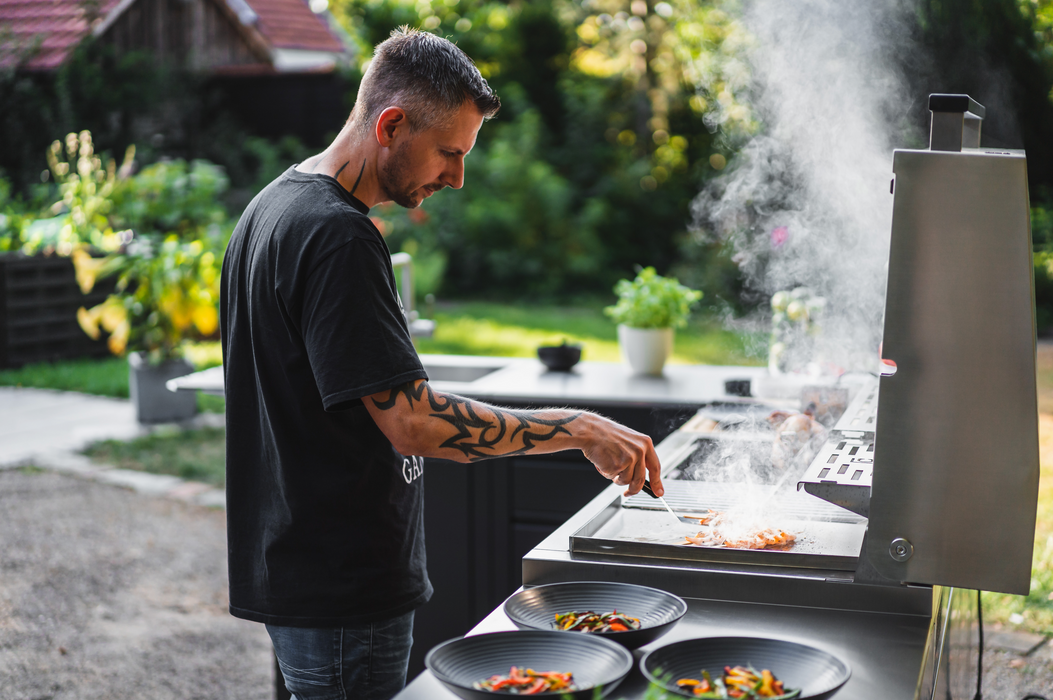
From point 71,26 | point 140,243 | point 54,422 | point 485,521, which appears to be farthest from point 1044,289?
point 71,26

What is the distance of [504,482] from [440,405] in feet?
A: 5.58

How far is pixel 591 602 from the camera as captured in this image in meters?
1.46

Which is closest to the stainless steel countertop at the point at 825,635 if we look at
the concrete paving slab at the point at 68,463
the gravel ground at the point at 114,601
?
the gravel ground at the point at 114,601

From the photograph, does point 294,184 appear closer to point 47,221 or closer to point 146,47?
point 47,221

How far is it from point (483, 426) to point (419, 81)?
0.57 meters

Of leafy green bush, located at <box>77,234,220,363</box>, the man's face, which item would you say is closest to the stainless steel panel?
the man's face

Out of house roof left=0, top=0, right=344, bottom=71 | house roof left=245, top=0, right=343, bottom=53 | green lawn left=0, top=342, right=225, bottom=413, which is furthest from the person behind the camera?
house roof left=245, top=0, right=343, bottom=53

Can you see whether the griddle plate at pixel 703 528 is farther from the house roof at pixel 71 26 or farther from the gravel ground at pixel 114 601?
the house roof at pixel 71 26

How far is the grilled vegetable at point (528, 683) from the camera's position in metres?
1.15

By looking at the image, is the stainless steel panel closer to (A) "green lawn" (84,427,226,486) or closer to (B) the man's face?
(B) the man's face

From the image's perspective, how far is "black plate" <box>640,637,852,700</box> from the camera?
1.20 m

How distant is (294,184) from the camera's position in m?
1.58

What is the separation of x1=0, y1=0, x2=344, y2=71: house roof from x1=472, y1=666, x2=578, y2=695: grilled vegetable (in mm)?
10520

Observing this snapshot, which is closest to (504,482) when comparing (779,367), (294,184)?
(779,367)
